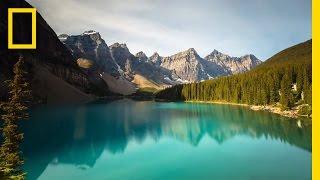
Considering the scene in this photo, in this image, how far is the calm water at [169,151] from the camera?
39.8 m

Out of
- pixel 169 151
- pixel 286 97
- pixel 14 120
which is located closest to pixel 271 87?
pixel 286 97

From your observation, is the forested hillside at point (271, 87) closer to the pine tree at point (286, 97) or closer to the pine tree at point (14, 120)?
the pine tree at point (286, 97)

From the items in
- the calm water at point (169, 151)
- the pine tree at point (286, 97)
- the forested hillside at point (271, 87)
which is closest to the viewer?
the calm water at point (169, 151)

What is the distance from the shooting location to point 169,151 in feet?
181

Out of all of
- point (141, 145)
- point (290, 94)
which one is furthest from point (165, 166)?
point (290, 94)

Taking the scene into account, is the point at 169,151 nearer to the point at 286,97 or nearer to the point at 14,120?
the point at 14,120

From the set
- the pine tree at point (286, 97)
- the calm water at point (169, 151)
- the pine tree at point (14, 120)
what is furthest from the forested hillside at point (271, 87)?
the pine tree at point (14, 120)

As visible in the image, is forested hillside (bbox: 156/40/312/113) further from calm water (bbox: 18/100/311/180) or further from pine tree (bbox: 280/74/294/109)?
calm water (bbox: 18/100/311/180)

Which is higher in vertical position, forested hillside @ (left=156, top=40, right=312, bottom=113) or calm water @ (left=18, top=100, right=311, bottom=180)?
forested hillside @ (left=156, top=40, right=312, bottom=113)

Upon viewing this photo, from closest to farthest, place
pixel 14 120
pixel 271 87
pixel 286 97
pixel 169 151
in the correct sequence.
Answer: pixel 14 120
pixel 169 151
pixel 286 97
pixel 271 87

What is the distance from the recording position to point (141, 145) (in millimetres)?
60500

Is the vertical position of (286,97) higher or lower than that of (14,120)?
higher

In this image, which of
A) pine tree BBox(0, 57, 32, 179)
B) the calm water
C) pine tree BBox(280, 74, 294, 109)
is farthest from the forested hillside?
pine tree BBox(0, 57, 32, 179)

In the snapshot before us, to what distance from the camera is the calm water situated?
39812 mm
